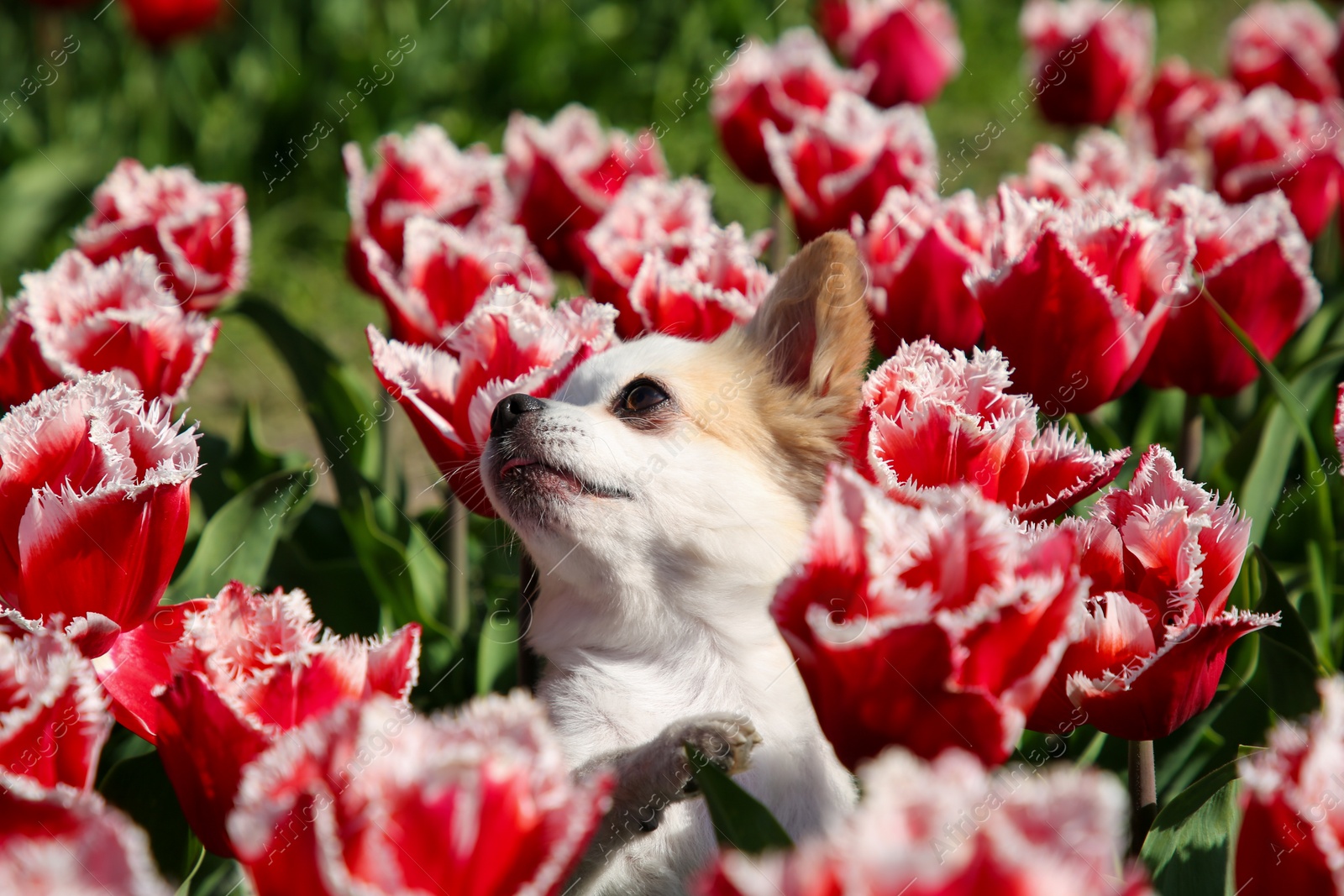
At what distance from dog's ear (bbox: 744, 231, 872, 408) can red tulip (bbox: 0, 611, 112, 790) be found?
1.11m

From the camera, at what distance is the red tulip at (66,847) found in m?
0.64

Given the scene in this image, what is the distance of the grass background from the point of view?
4883 millimetres

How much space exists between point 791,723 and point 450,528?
0.81m

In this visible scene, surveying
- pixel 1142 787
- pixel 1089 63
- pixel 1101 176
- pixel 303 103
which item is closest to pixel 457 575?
pixel 1142 787

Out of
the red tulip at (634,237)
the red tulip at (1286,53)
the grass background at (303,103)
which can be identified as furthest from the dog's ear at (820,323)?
the grass background at (303,103)

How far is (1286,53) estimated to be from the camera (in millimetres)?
3674

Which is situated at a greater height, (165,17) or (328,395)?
(165,17)

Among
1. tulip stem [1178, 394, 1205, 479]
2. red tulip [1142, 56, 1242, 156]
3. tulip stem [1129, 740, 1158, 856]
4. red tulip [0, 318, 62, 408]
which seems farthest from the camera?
red tulip [1142, 56, 1242, 156]

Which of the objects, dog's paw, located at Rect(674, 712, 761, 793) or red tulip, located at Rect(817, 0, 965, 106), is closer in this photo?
dog's paw, located at Rect(674, 712, 761, 793)

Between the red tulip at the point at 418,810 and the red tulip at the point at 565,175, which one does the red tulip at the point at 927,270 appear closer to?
the red tulip at the point at 565,175

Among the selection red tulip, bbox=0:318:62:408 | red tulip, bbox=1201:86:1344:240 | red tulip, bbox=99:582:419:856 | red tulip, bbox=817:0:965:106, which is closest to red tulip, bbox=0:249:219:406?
red tulip, bbox=0:318:62:408

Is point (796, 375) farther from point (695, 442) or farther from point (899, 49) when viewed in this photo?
point (899, 49)

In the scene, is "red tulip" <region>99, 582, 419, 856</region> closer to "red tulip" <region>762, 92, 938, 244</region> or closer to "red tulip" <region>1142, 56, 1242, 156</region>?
"red tulip" <region>762, 92, 938, 244</region>

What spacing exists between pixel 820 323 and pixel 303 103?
431cm
